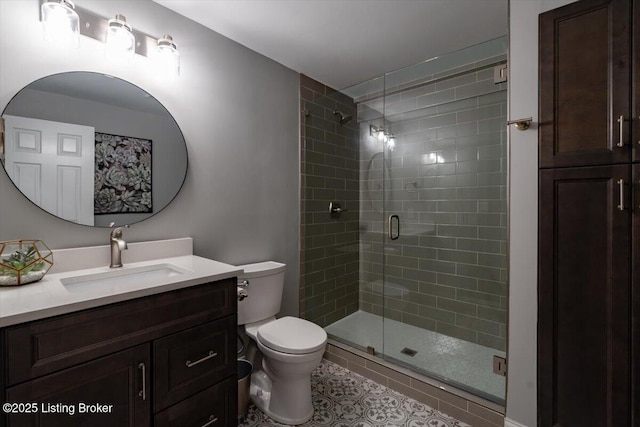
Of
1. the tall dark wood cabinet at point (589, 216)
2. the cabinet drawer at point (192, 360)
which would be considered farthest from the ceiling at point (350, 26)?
the cabinet drawer at point (192, 360)

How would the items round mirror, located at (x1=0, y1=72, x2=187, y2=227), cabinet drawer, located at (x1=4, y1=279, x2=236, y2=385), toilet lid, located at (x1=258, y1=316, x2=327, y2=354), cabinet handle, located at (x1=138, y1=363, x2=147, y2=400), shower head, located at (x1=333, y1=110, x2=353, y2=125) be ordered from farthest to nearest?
shower head, located at (x1=333, y1=110, x2=353, y2=125)
toilet lid, located at (x1=258, y1=316, x2=327, y2=354)
round mirror, located at (x1=0, y1=72, x2=187, y2=227)
cabinet handle, located at (x1=138, y1=363, x2=147, y2=400)
cabinet drawer, located at (x1=4, y1=279, x2=236, y2=385)

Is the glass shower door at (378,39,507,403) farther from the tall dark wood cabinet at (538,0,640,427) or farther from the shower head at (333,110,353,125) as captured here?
the tall dark wood cabinet at (538,0,640,427)

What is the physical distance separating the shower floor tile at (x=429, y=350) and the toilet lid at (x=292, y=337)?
0.74m

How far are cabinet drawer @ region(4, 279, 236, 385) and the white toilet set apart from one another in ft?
1.72

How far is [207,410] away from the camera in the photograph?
4.55 feet

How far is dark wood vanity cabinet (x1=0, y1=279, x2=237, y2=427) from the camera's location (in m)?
0.95

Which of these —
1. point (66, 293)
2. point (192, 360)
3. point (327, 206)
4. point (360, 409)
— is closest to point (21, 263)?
point (66, 293)

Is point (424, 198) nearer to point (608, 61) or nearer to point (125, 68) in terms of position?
point (608, 61)

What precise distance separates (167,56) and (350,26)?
115cm

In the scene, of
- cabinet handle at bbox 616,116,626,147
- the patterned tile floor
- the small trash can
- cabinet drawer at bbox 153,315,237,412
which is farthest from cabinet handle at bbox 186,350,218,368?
cabinet handle at bbox 616,116,626,147

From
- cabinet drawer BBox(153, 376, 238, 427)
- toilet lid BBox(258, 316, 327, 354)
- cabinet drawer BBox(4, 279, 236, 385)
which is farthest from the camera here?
toilet lid BBox(258, 316, 327, 354)

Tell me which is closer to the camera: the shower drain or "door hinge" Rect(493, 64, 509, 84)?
"door hinge" Rect(493, 64, 509, 84)

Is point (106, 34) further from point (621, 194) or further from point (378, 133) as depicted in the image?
point (621, 194)

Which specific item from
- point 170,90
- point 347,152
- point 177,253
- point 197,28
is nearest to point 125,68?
point 170,90
